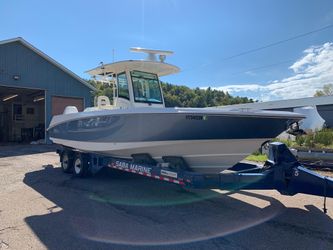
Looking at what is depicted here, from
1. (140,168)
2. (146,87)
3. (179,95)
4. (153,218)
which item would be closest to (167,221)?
(153,218)

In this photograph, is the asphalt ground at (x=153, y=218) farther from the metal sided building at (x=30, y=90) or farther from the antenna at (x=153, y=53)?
the metal sided building at (x=30, y=90)

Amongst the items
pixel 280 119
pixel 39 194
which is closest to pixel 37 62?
pixel 39 194

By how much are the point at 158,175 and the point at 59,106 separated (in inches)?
654

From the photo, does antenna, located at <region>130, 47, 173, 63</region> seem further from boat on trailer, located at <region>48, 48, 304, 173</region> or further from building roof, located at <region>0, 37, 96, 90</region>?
building roof, located at <region>0, 37, 96, 90</region>

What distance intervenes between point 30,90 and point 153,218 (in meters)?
19.4

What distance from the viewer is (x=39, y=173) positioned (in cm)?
906

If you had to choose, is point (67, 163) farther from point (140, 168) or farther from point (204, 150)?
point (204, 150)

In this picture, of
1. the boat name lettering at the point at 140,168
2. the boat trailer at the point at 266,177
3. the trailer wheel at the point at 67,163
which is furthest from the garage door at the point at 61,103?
the boat trailer at the point at 266,177

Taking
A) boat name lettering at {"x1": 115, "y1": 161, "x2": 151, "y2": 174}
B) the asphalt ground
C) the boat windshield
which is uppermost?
the boat windshield

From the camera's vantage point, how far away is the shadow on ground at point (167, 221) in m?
3.95

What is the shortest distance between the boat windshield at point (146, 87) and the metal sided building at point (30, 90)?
13229 mm

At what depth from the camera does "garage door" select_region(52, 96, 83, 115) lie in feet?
65.9

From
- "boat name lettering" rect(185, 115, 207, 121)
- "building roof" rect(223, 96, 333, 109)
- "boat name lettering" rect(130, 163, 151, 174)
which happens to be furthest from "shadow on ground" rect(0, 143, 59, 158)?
"building roof" rect(223, 96, 333, 109)

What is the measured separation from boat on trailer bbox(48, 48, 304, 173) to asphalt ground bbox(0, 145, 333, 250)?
32.7 inches
